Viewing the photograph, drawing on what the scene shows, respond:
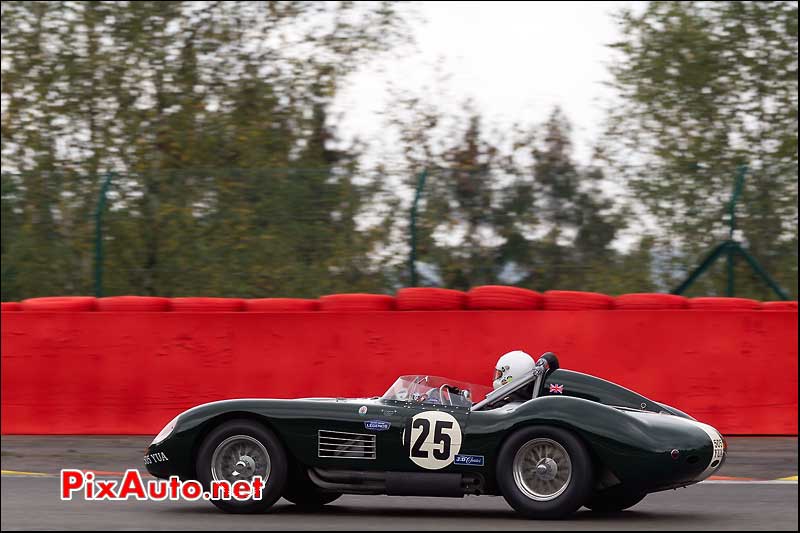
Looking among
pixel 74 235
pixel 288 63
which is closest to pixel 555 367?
pixel 74 235

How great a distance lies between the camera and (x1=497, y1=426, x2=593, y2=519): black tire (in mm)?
6844

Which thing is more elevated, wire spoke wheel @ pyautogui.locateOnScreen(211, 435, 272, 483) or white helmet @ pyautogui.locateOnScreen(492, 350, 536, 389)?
white helmet @ pyautogui.locateOnScreen(492, 350, 536, 389)

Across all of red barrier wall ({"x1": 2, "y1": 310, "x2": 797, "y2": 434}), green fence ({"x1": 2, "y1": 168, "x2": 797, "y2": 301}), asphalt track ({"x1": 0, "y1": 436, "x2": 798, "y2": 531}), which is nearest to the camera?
asphalt track ({"x1": 0, "y1": 436, "x2": 798, "y2": 531})

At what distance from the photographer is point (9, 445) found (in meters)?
11.0

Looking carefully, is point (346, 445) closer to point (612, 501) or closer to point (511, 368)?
point (511, 368)

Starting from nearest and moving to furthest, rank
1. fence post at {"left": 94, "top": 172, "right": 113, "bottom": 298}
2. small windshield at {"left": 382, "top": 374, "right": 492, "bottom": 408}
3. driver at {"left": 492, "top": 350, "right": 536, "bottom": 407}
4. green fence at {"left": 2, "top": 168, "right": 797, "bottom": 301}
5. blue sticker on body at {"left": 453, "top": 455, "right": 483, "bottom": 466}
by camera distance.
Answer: blue sticker on body at {"left": 453, "top": 455, "right": 483, "bottom": 466} → small windshield at {"left": 382, "top": 374, "right": 492, "bottom": 408} → driver at {"left": 492, "top": 350, "right": 536, "bottom": 407} → green fence at {"left": 2, "top": 168, "right": 797, "bottom": 301} → fence post at {"left": 94, "top": 172, "right": 113, "bottom": 298}

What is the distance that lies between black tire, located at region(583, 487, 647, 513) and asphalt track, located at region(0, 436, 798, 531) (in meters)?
0.07

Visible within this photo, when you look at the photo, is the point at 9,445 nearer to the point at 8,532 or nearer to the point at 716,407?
the point at 8,532

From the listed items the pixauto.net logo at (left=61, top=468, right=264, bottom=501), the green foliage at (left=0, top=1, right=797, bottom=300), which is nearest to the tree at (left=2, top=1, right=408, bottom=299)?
the green foliage at (left=0, top=1, right=797, bottom=300)

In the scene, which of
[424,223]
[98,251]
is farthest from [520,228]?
[98,251]

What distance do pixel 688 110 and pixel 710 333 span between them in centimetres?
581

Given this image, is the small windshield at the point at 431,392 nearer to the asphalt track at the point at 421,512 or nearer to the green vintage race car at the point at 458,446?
the green vintage race car at the point at 458,446

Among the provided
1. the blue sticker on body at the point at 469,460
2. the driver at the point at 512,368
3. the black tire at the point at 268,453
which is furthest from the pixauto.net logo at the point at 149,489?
the driver at the point at 512,368

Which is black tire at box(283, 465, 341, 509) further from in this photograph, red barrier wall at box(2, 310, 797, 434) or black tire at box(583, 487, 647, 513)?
red barrier wall at box(2, 310, 797, 434)
